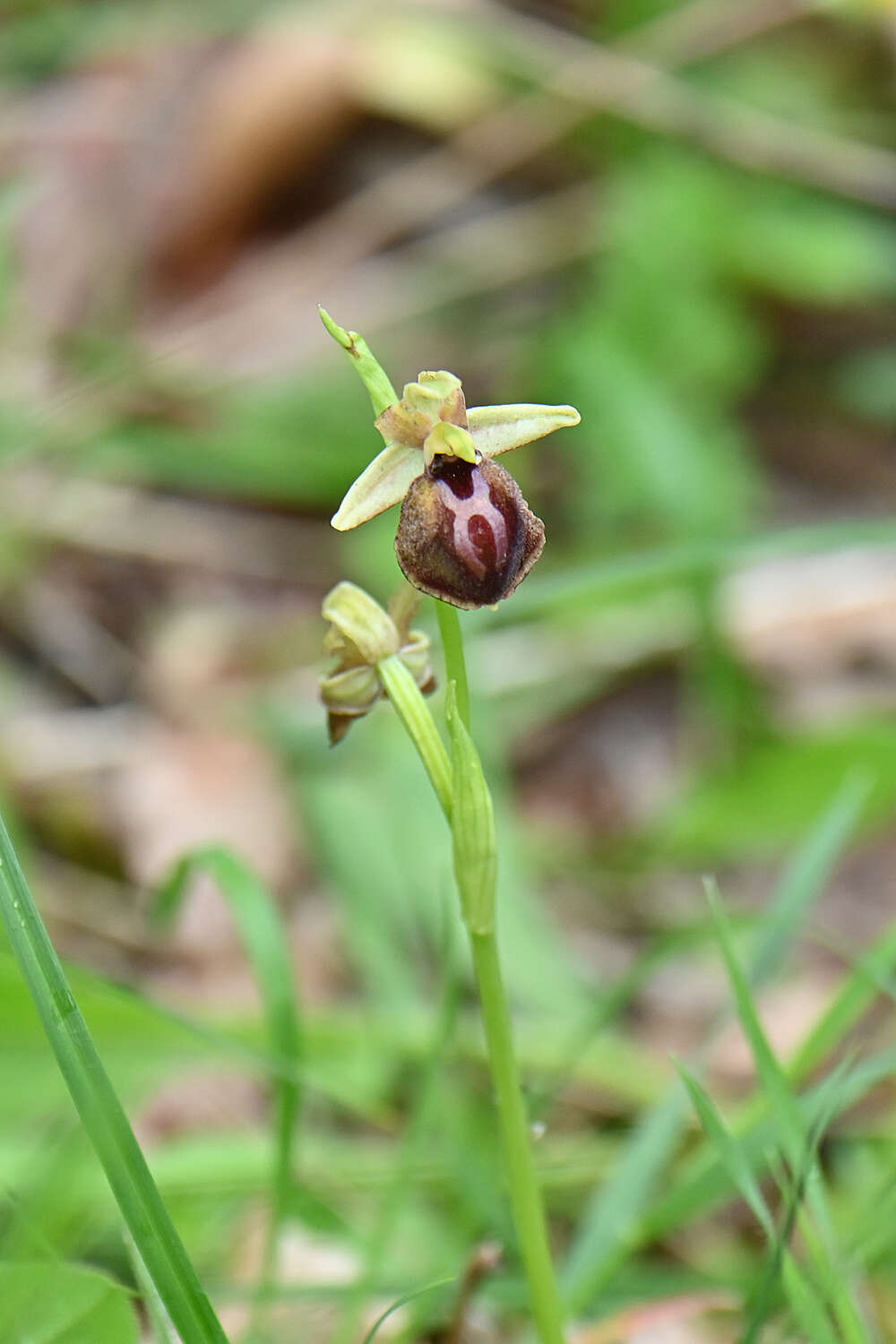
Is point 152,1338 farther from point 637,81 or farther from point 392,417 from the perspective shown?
point 637,81

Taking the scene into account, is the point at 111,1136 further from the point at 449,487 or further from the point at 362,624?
the point at 449,487

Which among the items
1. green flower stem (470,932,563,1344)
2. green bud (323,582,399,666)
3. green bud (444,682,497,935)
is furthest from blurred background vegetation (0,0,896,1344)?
green bud (323,582,399,666)

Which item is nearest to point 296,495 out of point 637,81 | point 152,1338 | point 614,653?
point 614,653

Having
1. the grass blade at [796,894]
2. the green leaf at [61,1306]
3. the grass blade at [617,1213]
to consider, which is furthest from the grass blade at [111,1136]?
the grass blade at [796,894]

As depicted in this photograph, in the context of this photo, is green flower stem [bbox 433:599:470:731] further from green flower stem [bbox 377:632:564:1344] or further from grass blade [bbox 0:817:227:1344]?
grass blade [bbox 0:817:227:1344]

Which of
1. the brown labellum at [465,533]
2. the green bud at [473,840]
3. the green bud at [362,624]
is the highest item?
the brown labellum at [465,533]

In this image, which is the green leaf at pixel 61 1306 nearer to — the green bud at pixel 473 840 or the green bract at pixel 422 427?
the green bud at pixel 473 840
